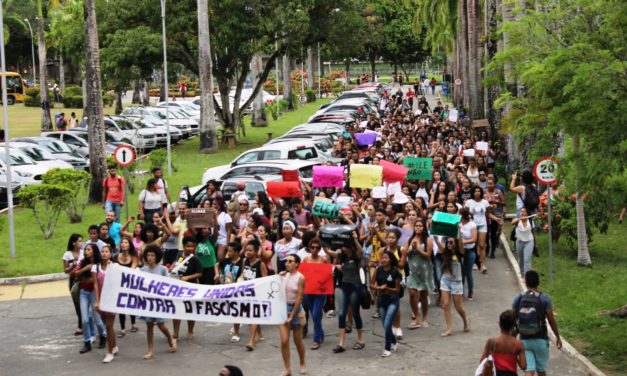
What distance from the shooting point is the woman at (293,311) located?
12914mm

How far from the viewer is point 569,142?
17391 mm

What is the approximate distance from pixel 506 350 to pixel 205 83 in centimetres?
3013

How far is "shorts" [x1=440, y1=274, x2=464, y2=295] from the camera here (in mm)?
14703

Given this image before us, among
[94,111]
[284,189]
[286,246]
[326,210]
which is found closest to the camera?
[286,246]

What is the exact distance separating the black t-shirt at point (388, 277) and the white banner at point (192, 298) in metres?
1.48

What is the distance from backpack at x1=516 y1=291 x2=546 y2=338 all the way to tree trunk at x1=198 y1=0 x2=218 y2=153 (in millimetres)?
28541

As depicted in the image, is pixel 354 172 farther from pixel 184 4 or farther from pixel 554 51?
pixel 184 4

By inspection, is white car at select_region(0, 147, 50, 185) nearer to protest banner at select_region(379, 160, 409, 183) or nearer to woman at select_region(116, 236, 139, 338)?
protest banner at select_region(379, 160, 409, 183)

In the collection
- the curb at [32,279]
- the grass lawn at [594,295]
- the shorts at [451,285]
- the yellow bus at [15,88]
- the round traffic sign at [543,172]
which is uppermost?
the yellow bus at [15,88]

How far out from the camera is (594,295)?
672 inches

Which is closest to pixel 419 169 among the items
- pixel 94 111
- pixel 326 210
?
pixel 326 210

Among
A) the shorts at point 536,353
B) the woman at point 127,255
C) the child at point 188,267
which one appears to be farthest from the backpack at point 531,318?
the woman at point 127,255

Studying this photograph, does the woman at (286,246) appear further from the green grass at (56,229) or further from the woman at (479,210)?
the green grass at (56,229)

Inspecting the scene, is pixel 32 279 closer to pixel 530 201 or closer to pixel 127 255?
pixel 127 255
